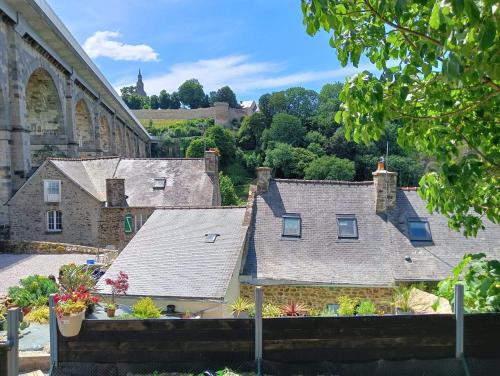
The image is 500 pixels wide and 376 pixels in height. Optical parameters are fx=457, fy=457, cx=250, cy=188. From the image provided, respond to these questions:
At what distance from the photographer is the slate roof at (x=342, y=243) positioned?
421 inches

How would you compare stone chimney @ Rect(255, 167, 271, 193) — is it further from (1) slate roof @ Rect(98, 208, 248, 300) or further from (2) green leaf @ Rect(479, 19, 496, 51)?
(2) green leaf @ Rect(479, 19, 496, 51)

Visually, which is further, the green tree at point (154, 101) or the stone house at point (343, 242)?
the green tree at point (154, 101)

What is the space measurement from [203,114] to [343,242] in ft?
272

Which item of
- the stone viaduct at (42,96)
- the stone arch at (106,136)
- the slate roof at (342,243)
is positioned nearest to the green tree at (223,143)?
the stone arch at (106,136)

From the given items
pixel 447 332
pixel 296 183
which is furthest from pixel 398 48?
pixel 296 183

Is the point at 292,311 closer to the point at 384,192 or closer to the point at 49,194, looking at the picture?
the point at 384,192

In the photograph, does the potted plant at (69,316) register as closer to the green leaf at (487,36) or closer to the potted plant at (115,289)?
the potted plant at (115,289)

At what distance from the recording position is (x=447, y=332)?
12.2 feet

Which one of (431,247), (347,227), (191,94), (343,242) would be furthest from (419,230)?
(191,94)

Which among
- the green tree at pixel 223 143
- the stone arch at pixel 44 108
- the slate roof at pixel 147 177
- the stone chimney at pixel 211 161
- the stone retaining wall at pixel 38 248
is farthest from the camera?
the green tree at pixel 223 143

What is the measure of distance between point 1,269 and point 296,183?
8803 millimetres

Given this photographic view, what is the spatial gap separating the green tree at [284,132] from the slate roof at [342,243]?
2133 inches

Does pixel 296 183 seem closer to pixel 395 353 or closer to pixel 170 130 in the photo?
pixel 395 353

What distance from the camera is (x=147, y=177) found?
19.5 m
